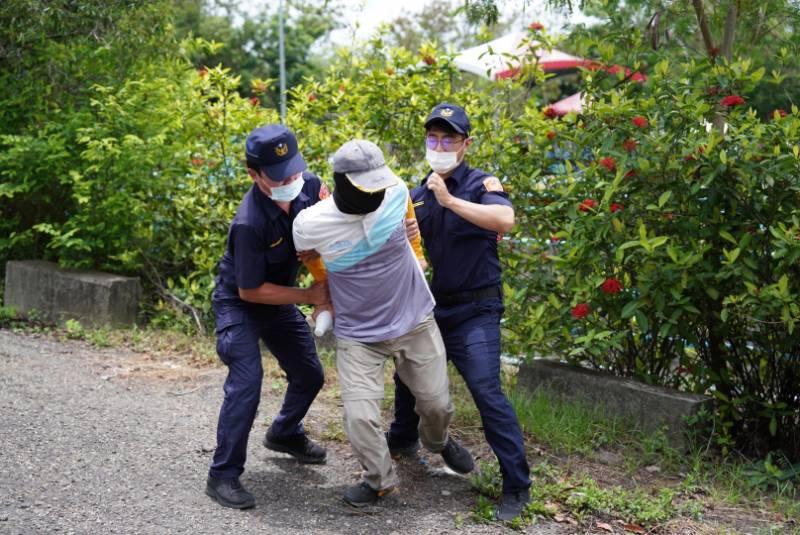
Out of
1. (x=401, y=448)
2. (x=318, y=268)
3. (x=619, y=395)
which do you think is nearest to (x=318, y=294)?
(x=318, y=268)

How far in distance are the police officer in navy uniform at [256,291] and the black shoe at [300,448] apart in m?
0.51

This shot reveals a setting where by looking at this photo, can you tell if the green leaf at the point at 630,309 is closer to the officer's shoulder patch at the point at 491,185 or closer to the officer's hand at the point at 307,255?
the officer's shoulder patch at the point at 491,185

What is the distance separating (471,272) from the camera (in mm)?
4961

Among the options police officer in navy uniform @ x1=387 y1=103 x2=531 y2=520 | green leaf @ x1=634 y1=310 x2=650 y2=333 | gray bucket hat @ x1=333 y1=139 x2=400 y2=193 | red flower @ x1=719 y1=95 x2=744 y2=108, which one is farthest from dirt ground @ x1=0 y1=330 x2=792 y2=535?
red flower @ x1=719 y1=95 x2=744 y2=108

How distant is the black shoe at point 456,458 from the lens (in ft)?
17.4

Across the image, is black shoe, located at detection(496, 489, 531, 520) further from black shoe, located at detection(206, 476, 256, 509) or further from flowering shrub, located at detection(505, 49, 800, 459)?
flowering shrub, located at detection(505, 49, 800, 459)

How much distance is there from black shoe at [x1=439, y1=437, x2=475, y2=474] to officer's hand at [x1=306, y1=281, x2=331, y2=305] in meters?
1.05

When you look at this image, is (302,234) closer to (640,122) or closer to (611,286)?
(611,286)

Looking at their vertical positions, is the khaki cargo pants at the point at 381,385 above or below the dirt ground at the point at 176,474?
above

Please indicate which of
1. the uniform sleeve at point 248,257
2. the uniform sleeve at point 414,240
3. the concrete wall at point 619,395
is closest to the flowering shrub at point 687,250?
the concrete wall at point 619,395

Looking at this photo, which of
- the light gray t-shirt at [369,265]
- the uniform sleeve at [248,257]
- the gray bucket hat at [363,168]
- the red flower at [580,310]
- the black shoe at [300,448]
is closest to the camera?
the gray bucket hat at [363,168]

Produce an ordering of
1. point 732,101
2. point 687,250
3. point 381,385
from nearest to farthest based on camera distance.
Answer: point 381,385, point 732,101, point 687,250

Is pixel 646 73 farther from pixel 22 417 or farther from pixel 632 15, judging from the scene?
pixel 22 417

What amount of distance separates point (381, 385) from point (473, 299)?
0.61 m
